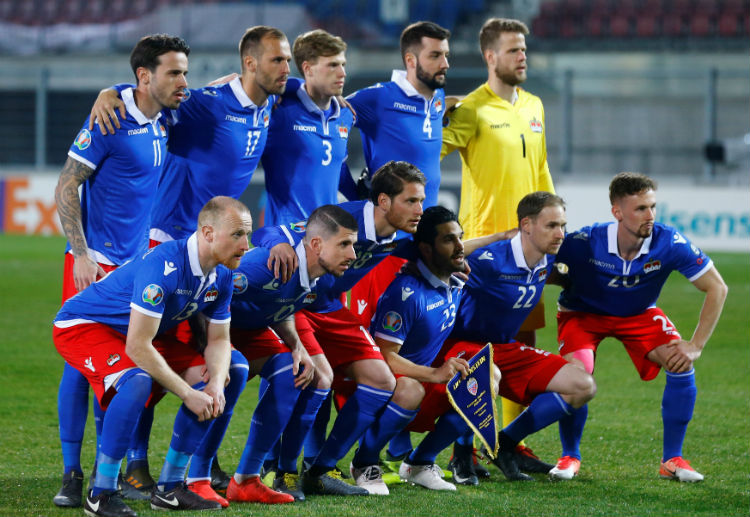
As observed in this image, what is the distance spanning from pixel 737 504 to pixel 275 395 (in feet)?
6.66

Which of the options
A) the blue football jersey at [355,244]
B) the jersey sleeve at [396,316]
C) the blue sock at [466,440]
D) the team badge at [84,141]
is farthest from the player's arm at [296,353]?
the team badge at [84,141]

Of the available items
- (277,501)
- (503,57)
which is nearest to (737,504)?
(277,501)

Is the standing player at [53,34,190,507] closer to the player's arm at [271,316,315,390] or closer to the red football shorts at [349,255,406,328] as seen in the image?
the player's arm at [271,316,315,390]

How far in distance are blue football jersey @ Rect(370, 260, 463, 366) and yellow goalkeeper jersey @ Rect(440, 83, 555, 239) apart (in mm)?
836

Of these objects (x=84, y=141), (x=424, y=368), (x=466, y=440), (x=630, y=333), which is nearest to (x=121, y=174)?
(x=84, y=141)

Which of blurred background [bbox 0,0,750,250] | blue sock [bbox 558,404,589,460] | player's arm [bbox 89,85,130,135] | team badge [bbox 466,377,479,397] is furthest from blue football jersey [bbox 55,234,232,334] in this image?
blurred background [bbox 0,0,750,250]

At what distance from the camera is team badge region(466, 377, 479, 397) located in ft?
16.0

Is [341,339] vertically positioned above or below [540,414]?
above

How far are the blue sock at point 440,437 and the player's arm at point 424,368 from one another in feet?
0.74

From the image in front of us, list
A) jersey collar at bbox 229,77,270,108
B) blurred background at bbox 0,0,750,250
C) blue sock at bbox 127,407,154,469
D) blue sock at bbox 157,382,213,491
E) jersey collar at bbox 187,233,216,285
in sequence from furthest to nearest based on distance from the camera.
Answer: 1. blurred background at bbox 0,0,750,250
2. jersey collar at bbox 229,77,270,108
3. blue sock at bbox 127,407,154,469
4. blue sock at bbox 157,382,213,491
5. jersey collar at bbox 187,233,216,285

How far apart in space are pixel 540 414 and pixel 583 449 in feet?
2.71

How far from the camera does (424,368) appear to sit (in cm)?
491

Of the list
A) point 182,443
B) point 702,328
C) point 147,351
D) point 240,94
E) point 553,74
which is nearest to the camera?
point 147,351

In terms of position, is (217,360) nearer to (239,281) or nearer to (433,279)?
(239,281)
